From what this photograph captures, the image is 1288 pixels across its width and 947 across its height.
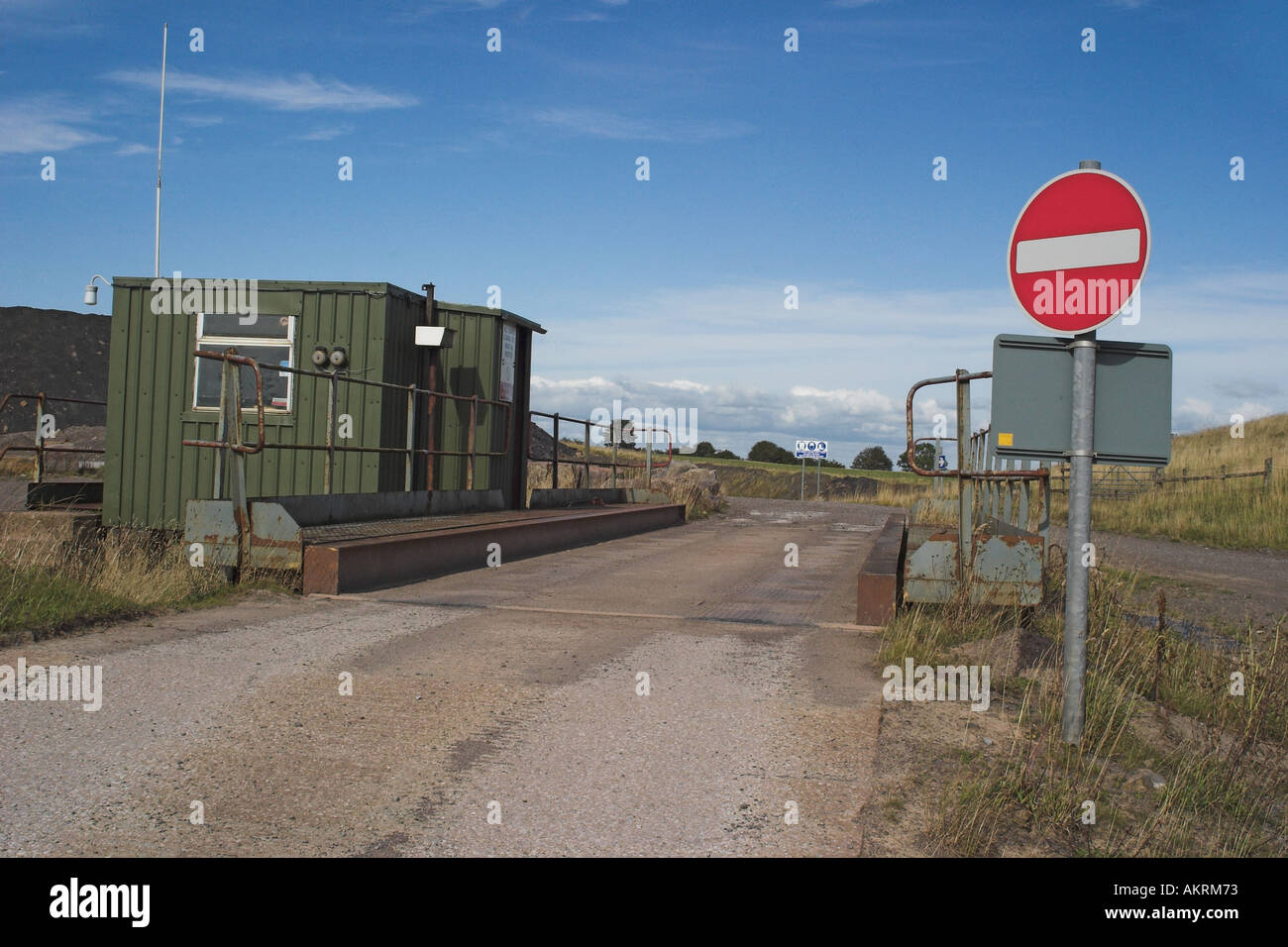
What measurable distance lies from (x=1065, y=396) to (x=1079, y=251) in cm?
63

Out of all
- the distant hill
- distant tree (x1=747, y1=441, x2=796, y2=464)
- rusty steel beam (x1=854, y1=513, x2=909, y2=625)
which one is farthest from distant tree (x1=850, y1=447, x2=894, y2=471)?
rusty steel beam (x1=854, y1=513, x2=909, y2=625)

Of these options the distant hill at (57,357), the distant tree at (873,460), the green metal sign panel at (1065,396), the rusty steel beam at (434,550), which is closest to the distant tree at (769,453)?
the distant tree at (873,460)

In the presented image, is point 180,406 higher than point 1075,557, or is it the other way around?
point 180,406

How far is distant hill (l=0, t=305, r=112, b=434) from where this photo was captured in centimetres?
3388

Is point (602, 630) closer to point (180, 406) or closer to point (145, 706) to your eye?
point (145, 706)

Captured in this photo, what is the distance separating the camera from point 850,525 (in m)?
21.8

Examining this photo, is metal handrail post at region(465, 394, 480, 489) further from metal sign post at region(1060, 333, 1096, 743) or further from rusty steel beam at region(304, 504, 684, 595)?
metal sign post at region(1060, 333, 1096, 743)

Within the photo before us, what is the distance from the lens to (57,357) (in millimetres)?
35219

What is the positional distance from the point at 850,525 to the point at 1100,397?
57.0 feet

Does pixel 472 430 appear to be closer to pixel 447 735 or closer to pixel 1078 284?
pixel 447 735

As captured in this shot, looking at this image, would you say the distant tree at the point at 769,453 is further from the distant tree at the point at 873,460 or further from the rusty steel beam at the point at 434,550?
the rusty steel beam at the point at 434,550

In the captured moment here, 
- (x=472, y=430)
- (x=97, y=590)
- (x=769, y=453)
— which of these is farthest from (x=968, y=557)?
(x=769, y=453)

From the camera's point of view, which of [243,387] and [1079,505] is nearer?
[1079,505]
